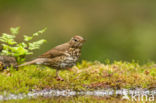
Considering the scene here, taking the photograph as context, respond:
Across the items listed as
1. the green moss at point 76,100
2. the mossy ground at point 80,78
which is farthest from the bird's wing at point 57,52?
the green moss at point 76,100

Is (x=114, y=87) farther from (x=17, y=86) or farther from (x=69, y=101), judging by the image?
(x=17, y=86)

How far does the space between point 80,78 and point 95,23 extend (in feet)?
23.0

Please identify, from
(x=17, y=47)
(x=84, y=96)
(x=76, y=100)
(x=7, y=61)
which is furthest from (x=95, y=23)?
(x=76, y=100)

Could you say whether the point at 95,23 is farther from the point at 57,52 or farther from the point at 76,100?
the point at 76,100

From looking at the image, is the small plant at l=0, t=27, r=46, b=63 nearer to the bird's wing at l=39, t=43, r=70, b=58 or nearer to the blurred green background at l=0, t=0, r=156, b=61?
the bird's wing at l=39, t=43, r=70, b=58

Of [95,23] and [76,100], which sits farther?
[95,23]

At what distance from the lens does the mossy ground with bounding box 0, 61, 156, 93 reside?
8109mm

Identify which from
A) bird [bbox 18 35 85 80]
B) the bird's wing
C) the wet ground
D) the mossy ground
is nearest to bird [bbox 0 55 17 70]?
the mossy ground

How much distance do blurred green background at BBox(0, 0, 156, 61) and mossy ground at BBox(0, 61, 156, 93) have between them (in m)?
3.17

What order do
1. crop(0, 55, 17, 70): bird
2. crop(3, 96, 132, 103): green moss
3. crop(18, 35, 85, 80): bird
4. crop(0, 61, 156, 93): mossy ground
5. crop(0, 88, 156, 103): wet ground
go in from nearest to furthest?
1. crop(3, 96, 132, 103): green moss
2. crop(0, 88, 156, 103): wet ground
3. crop(0, 61, 156, 93): mossy ground
4. crop(18, 35, 85, 80): bird
5. crop(0, 55, 17, 70): bird

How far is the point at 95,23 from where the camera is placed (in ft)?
50.5

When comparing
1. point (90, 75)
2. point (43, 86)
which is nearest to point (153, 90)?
point (90, 75)

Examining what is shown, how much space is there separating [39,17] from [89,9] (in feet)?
6.56

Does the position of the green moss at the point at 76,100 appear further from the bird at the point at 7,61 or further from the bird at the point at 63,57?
the bird at the point at 7,61
